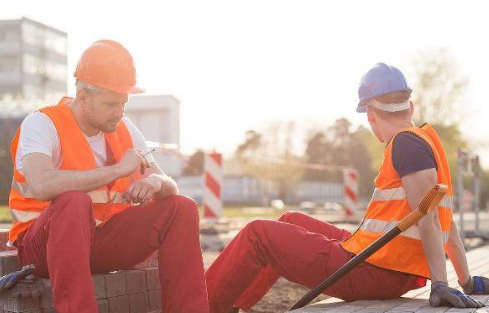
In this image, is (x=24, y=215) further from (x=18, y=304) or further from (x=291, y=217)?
(x=291, y=217)

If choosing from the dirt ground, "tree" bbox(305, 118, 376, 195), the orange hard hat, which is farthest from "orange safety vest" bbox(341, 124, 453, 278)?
"tree" bbox(305, 118, 376, 195)

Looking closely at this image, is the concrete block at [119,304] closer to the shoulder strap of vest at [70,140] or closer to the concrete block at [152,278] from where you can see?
the concrete block at [152,278]

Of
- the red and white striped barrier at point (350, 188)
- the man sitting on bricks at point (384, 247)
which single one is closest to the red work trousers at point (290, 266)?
the man sitting on bricks at point (384, 247)

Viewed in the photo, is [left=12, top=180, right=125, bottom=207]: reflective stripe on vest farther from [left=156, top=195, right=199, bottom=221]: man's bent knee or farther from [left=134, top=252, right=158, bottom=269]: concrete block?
[left=134, top=252, right=158, bottom=269]: concrete block

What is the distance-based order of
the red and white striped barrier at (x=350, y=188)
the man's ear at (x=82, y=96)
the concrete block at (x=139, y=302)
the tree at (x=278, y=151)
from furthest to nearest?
1. the tree at (x=278, y=151)
2. the red and white striped barrier at (x=350, y=188)
3. the concrete block at (x=139, y=302)
4. the man's ear at (x=82, y=96)

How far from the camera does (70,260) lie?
3.54m

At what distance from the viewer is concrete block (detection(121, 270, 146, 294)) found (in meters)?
4.48

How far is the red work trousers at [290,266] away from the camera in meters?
4.29

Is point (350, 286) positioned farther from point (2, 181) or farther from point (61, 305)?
point (2, 181)

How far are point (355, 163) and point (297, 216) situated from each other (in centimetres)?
8875

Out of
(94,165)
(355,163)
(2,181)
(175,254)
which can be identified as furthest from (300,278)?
(355,163)

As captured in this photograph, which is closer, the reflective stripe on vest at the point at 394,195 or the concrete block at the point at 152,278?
the reflective stripe on vest at the point at 394,195

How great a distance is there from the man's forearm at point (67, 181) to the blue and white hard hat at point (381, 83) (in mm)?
1334

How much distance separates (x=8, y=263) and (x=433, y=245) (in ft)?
6.85
